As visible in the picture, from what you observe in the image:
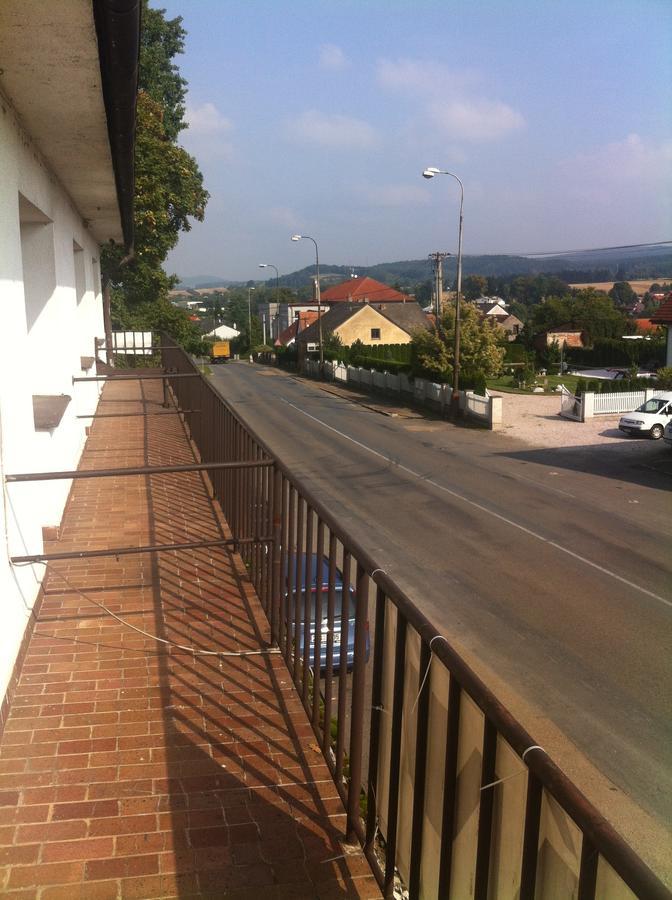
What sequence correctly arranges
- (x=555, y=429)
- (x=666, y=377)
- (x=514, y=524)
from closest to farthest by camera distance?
(x=514, y=524), (x=555, y=429), (x=666, y=377)

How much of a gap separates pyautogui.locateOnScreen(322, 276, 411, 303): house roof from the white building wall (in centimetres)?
8379

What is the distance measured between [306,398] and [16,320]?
133ft

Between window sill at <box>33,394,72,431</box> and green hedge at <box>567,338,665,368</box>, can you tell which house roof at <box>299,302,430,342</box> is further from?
window sill at <box>33,394,72,431</box>

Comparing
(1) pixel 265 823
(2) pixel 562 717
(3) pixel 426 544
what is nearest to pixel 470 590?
(3) pixel 426 544

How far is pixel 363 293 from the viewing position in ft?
322

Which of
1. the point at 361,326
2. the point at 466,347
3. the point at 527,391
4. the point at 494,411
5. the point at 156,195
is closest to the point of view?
the point at 156,195

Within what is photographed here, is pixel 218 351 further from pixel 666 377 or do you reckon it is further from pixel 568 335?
pixel 666 377

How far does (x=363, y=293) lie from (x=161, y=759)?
96.8 meters

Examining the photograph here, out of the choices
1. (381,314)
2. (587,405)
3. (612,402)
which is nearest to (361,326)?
(381,314)

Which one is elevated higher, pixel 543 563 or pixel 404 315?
pixel 404 315

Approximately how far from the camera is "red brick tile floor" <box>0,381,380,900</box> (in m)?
2.75

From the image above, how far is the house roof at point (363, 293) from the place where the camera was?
307 ft

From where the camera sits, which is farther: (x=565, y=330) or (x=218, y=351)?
(x=218, y=351)

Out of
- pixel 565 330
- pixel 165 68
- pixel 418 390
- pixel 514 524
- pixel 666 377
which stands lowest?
pixel 514 524
